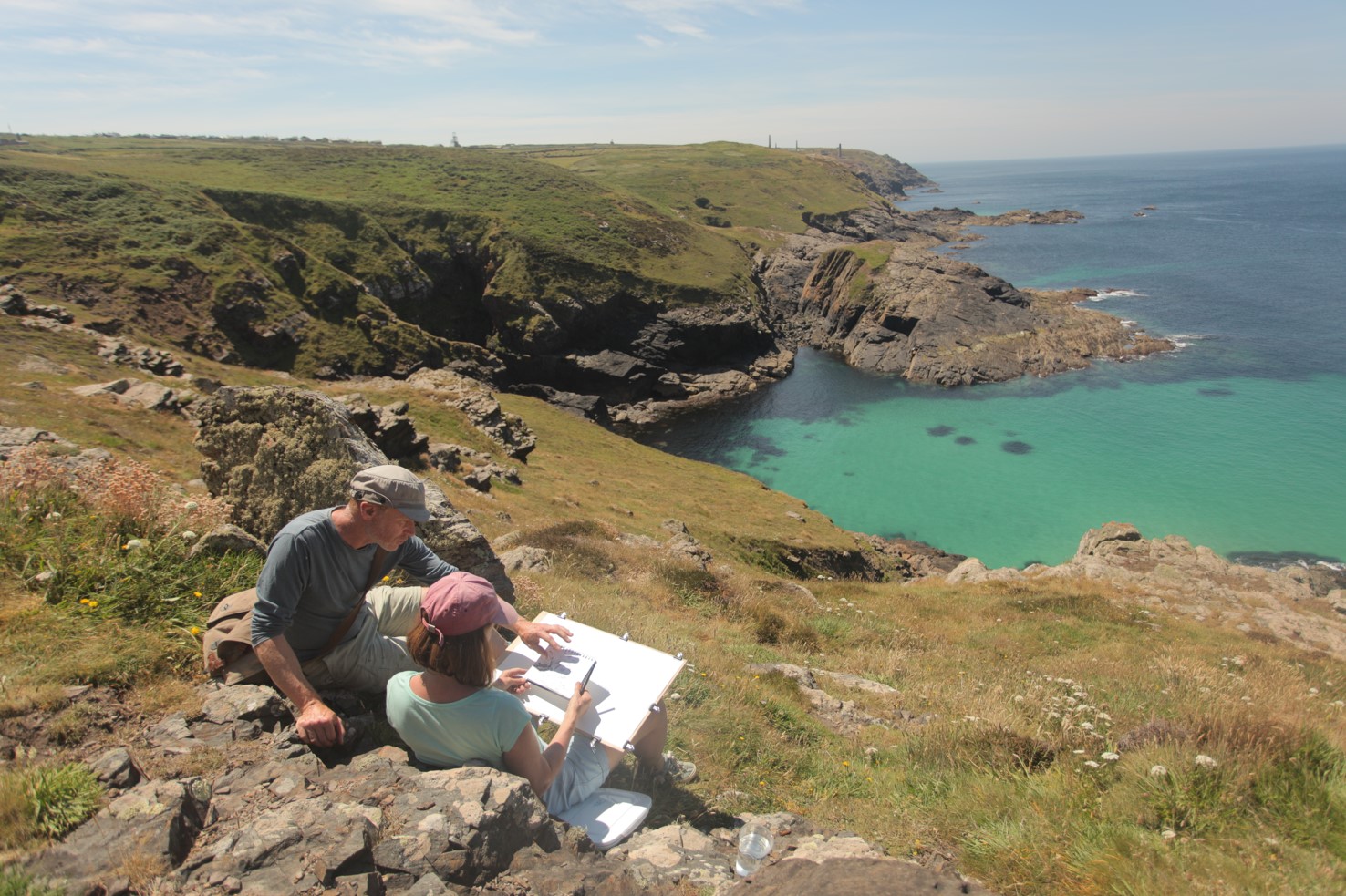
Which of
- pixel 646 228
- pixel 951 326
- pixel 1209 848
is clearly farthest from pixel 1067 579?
pixel 646 228

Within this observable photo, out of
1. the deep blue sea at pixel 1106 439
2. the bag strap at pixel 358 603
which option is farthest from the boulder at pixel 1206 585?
the bag strap at pixel 358 603

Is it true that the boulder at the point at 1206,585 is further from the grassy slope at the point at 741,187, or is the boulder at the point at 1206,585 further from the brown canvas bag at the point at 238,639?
the grassy slope at the point at 741,187

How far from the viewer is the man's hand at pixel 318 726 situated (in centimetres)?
487

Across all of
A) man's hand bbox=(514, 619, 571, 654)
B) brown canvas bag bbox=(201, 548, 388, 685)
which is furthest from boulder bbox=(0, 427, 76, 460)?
man's hand bbox=(514, 619, 571, 654)

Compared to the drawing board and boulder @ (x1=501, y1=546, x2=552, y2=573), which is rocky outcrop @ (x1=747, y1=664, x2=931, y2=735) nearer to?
the drawing board

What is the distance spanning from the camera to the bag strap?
5648 mm

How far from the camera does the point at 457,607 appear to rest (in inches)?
174

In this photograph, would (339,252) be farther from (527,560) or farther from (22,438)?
(527,560)

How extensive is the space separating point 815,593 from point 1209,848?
1715 cm

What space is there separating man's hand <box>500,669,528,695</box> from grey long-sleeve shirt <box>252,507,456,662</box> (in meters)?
1.45

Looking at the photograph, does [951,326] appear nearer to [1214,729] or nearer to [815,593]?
[815,593]

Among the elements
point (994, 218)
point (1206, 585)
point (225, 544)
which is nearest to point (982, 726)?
point (225, 544)

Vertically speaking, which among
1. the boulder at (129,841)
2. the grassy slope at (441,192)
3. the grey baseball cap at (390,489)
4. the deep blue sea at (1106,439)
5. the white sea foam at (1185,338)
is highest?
the grassy slope at (441,192)

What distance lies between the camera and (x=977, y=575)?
93.7 ft
